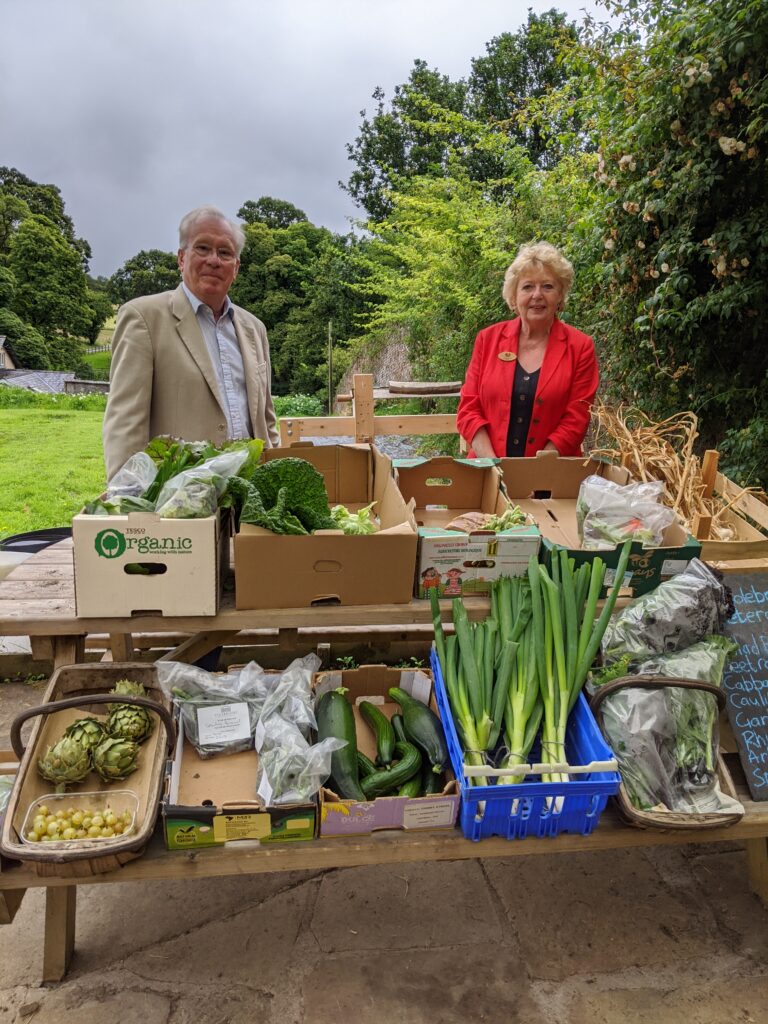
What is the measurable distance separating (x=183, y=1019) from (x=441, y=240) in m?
9.77

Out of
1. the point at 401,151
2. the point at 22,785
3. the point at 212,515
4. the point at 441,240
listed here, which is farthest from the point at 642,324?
the point at 401,151

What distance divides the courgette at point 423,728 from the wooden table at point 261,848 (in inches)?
8.5

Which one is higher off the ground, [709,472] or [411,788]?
[709,472]

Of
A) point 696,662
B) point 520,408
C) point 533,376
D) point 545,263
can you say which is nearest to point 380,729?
point 696,662

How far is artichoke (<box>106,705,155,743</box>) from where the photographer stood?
1.92 meters

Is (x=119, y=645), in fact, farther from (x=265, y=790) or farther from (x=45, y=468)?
(x=45, y=468)

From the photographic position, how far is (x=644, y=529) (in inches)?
82.8

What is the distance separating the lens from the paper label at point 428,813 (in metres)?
1.71

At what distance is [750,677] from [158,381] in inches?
100.0

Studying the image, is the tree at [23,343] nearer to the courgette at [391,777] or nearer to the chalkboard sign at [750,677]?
the courgette at [391,777]

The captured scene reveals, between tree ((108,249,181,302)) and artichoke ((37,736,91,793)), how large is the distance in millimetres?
37908

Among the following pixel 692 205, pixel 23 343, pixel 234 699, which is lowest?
pixel 234 699

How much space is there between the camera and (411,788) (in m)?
1.83

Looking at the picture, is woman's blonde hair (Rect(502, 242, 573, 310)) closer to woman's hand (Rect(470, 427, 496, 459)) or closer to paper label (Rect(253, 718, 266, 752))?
woman's hand (Rect(470, 427, 496, 459))
